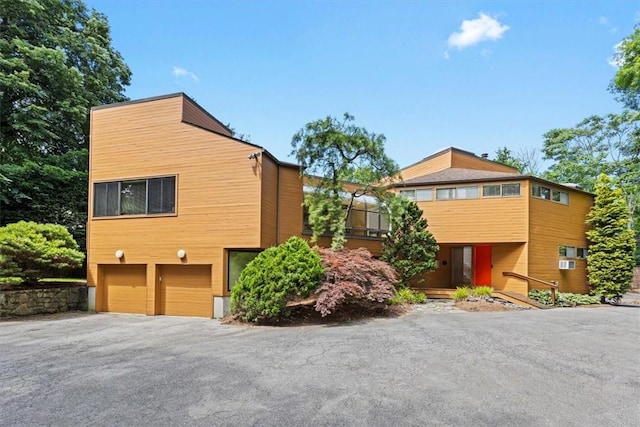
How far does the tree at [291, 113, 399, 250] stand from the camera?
12734 mm

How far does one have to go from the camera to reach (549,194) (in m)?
15.3

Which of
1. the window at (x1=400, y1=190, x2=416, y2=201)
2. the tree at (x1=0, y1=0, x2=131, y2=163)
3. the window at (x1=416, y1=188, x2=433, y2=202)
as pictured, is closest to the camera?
the window at (x1=416, y1=188, x2=433, y2=202)

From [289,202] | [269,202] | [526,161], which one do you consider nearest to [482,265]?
[289,202]

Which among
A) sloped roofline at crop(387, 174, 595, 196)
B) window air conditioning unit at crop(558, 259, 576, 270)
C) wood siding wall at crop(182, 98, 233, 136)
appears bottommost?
window air conditioning unit at crop(558, 259, 576, 270)

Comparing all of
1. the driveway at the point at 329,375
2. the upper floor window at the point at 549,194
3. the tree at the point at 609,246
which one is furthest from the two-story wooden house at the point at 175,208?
the tree at the point at 609,246

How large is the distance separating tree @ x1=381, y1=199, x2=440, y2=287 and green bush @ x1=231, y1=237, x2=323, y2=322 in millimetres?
4408

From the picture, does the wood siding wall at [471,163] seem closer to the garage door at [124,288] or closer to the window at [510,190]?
the window at [510,190]

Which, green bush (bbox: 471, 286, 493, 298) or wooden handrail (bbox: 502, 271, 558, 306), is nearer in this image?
green bush (bbox: 471, 286, 493, 298)

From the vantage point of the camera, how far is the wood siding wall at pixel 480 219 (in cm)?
1447

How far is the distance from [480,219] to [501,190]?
136cm

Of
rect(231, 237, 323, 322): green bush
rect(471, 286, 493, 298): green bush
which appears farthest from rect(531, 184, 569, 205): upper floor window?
rect(231, 237, 323, 322): green bush

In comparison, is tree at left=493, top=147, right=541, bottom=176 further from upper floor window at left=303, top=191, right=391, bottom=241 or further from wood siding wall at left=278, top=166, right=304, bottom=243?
wood siding wall at left=278, top=166, right=304, bottom=243

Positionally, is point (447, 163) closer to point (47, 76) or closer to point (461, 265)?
point (461, 265)

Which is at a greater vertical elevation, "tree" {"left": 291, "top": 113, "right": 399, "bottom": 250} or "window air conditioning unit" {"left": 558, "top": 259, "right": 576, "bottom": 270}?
"tree" {"left": 291, "top": 113, "right": 399, "bottom": 250}
